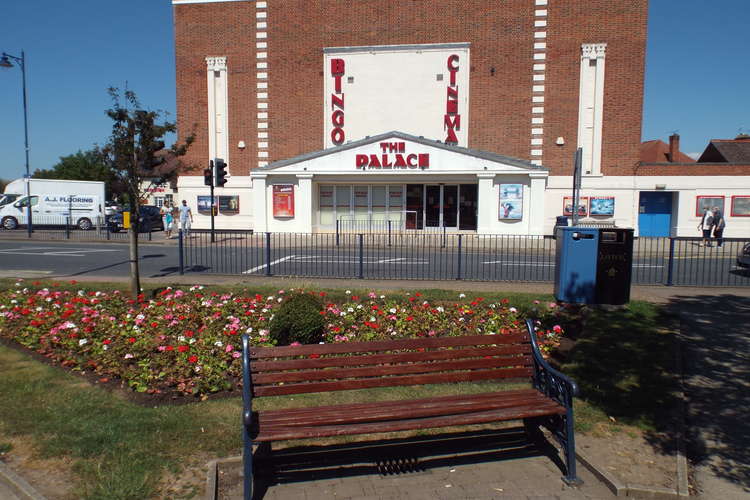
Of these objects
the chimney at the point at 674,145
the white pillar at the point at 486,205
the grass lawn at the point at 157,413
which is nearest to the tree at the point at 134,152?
the grass lawn at the point at 157,413

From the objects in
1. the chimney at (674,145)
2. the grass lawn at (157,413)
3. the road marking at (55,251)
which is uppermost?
the chimney at (674,145)

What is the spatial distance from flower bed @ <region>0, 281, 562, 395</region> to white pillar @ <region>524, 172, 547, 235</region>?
16.3 meters

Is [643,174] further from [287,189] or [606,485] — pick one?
[606,485]

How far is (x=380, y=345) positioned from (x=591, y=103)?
83.6 feet

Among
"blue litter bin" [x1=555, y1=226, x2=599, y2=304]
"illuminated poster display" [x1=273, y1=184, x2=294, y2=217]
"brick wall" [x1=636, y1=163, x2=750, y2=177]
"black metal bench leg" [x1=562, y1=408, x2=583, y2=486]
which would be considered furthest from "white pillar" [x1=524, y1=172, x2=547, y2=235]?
"black metal bench leg" [x1=562, y1=408, x2=583, y2=486]

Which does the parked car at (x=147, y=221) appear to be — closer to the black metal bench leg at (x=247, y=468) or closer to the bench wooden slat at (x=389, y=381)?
the bench wooden slat at (x=389, y=381)

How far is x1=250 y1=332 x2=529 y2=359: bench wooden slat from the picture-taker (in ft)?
13.5

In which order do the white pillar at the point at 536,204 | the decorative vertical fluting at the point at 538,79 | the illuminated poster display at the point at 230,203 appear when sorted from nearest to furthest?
the white pillar at the point at 536,204 → the decorative vertical fluting at the point at 538,79 → the illuminated poster display at the point at 230,203

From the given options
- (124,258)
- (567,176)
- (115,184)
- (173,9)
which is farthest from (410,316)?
(173,9)

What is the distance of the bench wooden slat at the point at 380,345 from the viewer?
412cm

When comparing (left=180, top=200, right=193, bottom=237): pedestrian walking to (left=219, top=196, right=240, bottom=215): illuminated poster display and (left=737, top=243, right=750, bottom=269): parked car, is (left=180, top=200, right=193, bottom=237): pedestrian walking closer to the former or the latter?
(left=219, top=196, right=240, bottom=215): illuminated poster display

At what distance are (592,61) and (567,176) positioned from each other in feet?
18.6

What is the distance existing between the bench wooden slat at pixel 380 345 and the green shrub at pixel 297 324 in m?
2.10

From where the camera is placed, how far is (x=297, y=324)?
648 centimetres
